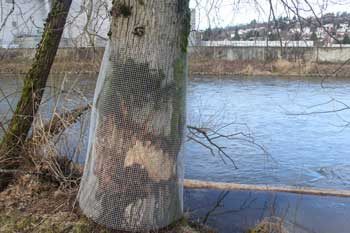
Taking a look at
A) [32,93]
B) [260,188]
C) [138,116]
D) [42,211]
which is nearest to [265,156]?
[260,188]

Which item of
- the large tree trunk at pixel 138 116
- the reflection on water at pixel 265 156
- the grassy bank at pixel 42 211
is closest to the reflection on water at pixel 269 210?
the reflection on water at pixel 265 156

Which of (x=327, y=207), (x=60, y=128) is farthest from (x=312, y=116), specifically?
(x=60, y=128)

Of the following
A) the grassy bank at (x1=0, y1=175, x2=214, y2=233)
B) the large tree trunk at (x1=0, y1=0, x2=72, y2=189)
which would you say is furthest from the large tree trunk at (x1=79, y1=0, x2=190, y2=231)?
the large tree trunk at (x1=0, y1=0, x2=72, y2=189)

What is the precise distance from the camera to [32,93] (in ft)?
16.5

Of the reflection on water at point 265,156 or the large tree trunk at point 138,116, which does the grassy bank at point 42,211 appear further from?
the reflection on water at point 265,156

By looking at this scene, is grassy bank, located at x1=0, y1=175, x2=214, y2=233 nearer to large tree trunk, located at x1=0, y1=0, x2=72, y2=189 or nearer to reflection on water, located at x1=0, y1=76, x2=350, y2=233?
large tree trunk, located at x1=0, y1=0, x2=72, y2=189

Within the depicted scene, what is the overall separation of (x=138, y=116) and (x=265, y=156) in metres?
7.08

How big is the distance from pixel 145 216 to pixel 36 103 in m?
2.26

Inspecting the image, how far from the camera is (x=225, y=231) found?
6.33 m

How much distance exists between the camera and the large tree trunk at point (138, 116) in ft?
11.5

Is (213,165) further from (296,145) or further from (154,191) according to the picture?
(154,191)

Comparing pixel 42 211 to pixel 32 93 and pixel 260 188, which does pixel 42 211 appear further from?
pixel 260 188

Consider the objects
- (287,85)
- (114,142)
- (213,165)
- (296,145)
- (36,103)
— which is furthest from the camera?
(287,85)

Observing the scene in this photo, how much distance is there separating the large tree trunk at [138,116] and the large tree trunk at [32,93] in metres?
1.75
